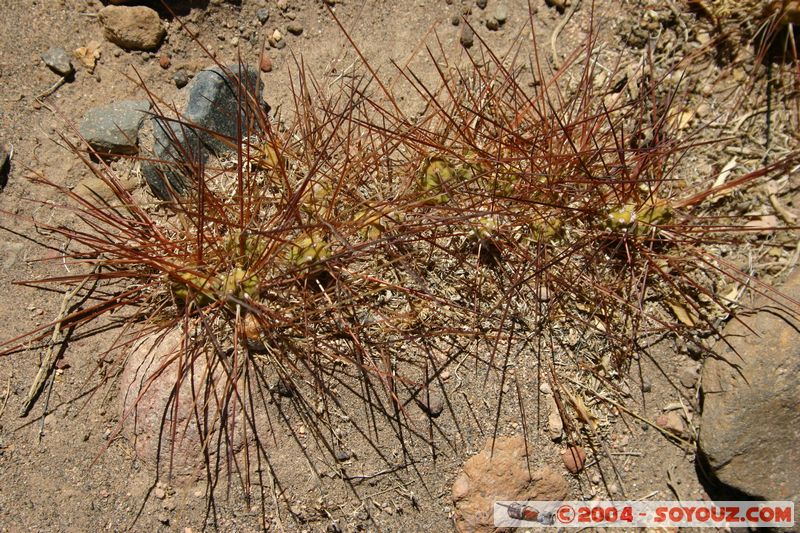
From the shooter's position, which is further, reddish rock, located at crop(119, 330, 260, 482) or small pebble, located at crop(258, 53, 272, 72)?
small pebble, located at crop(258, 53, 272, 72)

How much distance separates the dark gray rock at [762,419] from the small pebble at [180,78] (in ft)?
6.78

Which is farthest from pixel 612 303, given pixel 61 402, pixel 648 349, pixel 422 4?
pixel 61 402

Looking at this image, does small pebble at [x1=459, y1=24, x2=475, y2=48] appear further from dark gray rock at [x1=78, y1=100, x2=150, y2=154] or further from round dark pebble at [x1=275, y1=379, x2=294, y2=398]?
round dark pebble at [x1=275, y1=379, x2=294, y2=398]

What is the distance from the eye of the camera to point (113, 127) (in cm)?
191

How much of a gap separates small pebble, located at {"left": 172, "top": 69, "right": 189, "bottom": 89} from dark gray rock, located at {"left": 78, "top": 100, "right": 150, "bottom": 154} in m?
0.19

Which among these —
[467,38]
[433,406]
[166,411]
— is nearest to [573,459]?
[433,406]

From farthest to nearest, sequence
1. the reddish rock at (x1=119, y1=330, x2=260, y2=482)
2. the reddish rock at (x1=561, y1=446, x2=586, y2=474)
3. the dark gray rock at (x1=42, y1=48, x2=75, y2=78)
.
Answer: the dark gray rock at (x1=42, y1=48, x2=75, y2=78) < the reddish rock at (x1=561, y1=446, x2=586, y2=474) < the reddish rock at (x1=119, y1=330, x2=260, y2=482)

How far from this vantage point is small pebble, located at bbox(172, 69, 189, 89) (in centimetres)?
206

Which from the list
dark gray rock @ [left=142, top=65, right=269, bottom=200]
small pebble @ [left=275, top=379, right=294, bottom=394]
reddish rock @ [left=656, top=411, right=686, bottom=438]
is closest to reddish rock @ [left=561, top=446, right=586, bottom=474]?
reddish rock @ [left=656, top=411, right=686, bottom=438]

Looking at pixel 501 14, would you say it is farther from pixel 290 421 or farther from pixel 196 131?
pixel 290 421

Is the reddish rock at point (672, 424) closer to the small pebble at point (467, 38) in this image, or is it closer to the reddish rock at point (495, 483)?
the reddish rock at point (495, 483)

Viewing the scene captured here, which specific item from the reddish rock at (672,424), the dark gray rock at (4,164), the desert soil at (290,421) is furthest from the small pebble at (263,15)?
the reddish rock at (672,424)

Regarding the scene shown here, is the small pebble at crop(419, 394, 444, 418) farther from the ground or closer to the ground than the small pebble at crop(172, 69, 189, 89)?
closer to the ground

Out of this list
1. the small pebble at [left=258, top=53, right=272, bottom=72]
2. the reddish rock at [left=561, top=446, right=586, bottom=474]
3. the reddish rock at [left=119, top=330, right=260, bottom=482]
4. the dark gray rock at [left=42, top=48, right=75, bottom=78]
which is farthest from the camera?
the small pebble at [left=258, top=53, right=272, bottom=72]
